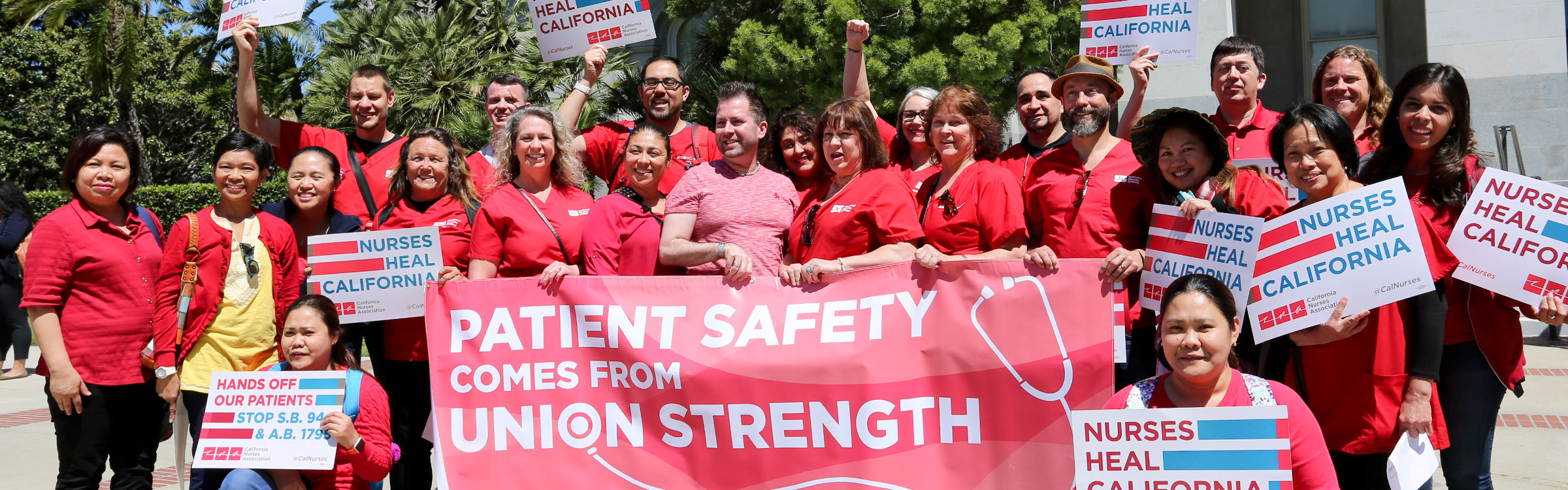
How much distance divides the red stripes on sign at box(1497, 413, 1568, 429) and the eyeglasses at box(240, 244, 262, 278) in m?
8.07

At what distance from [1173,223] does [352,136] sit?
4341 mm

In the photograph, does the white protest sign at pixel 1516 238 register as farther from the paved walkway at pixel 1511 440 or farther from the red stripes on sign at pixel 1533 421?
the red stripes on sign at pixel 1533 421

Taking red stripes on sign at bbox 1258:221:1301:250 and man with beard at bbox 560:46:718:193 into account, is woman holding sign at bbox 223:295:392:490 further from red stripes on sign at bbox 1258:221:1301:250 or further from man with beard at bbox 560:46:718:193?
red stripes on sign at bbox 1258:221:1301:250

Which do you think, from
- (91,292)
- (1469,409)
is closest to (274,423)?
(91,292)

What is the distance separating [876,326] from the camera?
4.44 meters

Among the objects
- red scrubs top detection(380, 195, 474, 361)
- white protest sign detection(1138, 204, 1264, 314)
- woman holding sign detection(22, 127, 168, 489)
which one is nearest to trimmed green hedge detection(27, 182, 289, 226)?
woman holding sign detection(22, 127, 168, 489)

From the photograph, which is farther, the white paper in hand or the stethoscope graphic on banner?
the stethoscope graphic on banner

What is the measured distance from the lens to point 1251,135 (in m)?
5.55

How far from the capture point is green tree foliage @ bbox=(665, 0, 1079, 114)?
1570cm

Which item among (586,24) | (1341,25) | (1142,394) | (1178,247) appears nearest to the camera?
(1142,394)

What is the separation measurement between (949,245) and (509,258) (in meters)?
1.95

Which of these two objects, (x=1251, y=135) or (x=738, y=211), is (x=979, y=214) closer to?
(x=738, y=211)

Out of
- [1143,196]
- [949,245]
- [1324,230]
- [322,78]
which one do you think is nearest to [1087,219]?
[1143,196]

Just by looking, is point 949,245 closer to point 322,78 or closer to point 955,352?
point 955,352
